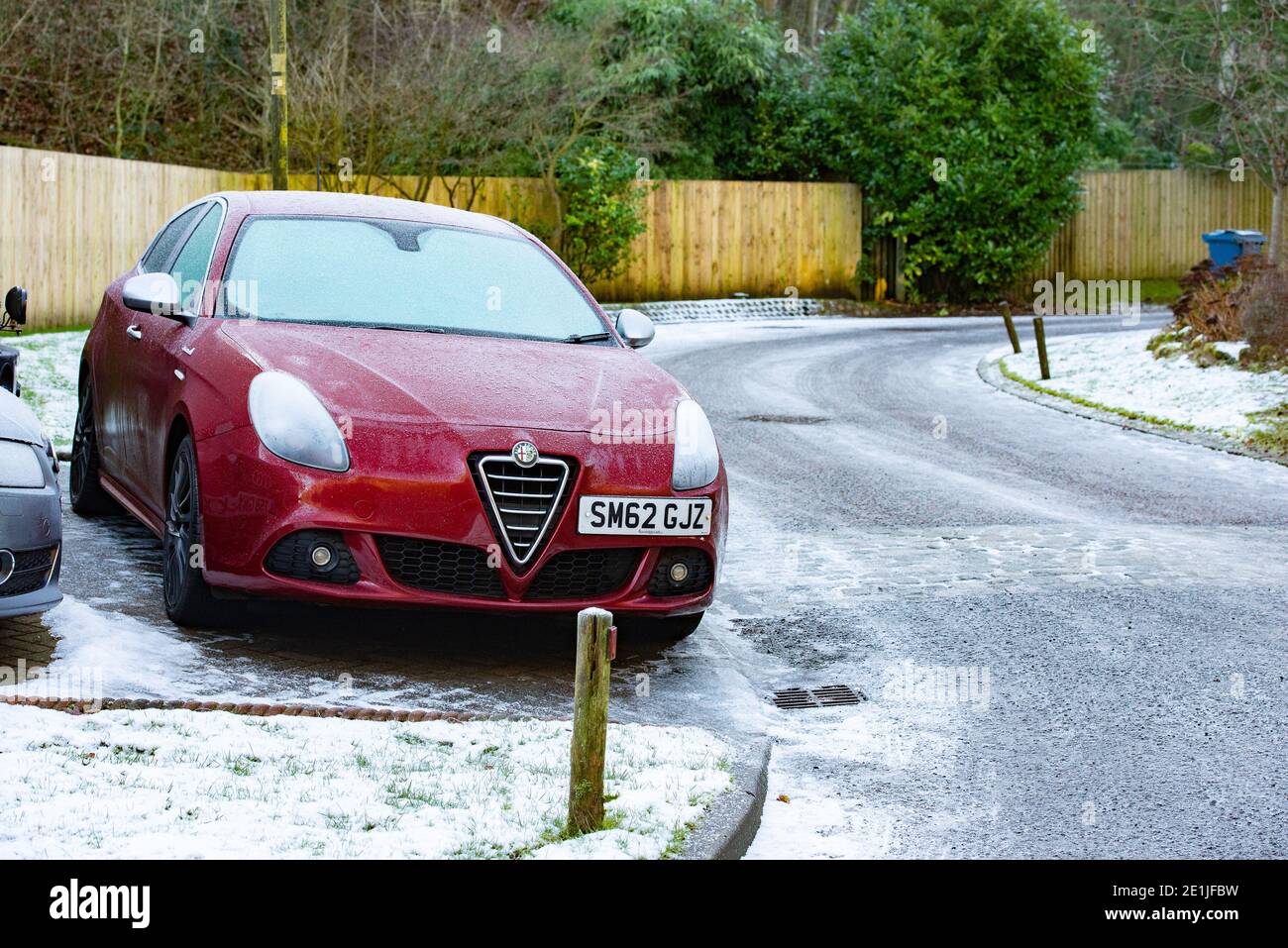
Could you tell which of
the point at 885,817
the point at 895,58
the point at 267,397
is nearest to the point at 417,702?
the point at 267,397

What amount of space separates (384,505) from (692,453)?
125cm

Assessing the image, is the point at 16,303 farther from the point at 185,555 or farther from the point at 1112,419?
the point at 1112,419

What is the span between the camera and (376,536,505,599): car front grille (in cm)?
621

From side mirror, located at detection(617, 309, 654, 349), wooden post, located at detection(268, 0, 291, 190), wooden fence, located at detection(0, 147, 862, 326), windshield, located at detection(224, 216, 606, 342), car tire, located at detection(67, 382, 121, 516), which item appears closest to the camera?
windshield, located at detection(224, 216, 606, 342)

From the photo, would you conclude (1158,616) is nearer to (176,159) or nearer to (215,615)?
(215,615)

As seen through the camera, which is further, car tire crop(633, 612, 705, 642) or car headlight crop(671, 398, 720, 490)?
car tire crop(633, 612, 705, 642)

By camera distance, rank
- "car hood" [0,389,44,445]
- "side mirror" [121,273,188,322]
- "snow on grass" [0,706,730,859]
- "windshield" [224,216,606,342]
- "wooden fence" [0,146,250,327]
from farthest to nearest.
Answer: "wooden fence" [0,146,250,327]
"windshield" [224,216,606,342]
"side mirror" [121,273,188,322]
"car hood" [0,389,44,445]
"snow on grass" [0,706,730,859]

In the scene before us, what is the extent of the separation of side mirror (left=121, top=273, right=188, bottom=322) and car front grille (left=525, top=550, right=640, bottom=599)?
205 cm

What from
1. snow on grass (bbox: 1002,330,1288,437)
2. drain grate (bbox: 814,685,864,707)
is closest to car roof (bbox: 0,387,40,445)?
drain grate (bbox: 814,685,864,707)

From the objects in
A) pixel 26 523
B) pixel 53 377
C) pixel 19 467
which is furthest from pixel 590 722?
pixel 53 377

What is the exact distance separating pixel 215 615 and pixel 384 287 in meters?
1.64

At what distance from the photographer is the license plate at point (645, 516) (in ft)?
20.7

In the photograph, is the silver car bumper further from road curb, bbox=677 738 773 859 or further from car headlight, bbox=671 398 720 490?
road curb, bbox=677 738 773 859
